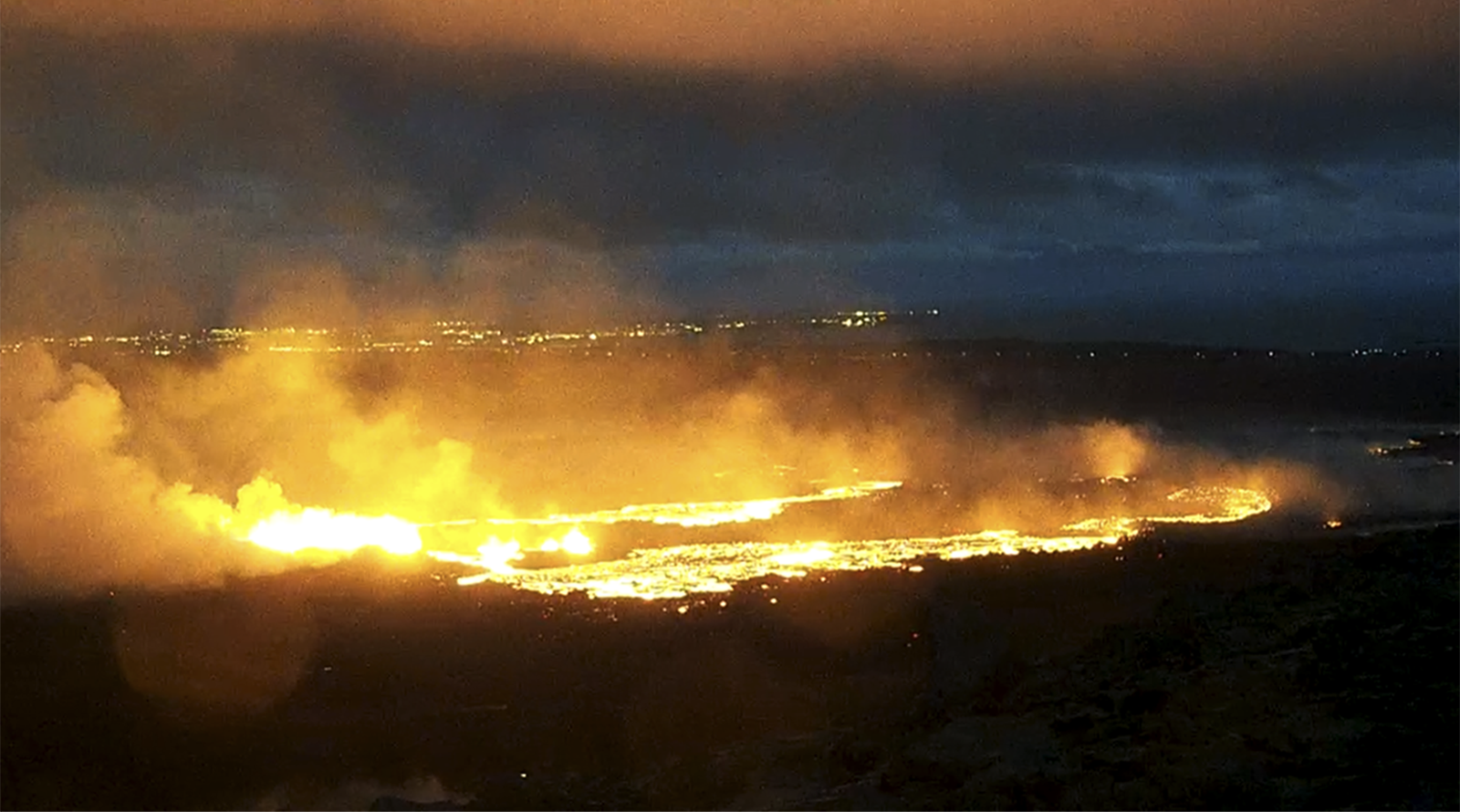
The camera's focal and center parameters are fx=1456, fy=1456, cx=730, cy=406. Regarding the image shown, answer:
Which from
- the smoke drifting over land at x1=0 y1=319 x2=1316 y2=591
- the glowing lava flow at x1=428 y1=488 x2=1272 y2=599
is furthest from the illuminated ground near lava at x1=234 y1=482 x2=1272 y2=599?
the smoke drifting over land at x1=0 y1=319 x2=1316 y2=591

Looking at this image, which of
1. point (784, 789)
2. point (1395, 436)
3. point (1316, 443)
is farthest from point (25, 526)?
point (1395, 436)

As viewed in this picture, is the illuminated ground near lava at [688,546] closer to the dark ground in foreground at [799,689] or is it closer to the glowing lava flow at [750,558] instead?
the glowing lava flow at [750,558]

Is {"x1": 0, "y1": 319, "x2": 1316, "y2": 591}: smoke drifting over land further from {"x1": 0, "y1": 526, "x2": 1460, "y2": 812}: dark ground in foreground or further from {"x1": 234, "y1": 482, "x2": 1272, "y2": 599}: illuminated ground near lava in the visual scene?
{"x1": 0, "y1": 526, "x2": 1460, "y2": 812}: dark ground in foreground

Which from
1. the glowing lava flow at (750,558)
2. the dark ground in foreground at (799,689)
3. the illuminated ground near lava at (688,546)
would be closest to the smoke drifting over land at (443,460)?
the illuminated ground near lava at (688,546)

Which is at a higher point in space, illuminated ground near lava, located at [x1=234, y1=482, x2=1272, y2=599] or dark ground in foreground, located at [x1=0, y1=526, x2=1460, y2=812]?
illuminated ground near lava, located at [x1=234, y1=482, x2=1272, y2=599]

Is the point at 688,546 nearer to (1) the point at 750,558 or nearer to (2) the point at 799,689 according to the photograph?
(1) the point at 750,558

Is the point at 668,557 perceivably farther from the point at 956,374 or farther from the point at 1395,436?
the point at 956,374
